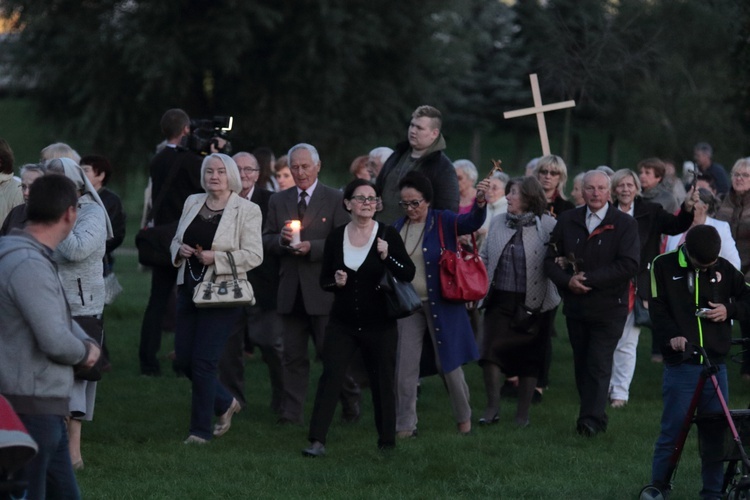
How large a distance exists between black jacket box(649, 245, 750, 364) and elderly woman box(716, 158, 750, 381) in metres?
4.71

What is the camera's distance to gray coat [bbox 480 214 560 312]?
Result: 10.6 meters

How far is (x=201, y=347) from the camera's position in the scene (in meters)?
9.49

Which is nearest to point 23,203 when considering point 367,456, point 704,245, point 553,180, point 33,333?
point 367,456

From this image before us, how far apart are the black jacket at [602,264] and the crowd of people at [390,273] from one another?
0.01 meters

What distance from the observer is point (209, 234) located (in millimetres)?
9531

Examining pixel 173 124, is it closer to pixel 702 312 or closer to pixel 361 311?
pixel 361 311

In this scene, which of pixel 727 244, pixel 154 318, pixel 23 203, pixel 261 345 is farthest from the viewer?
pixel 154 318

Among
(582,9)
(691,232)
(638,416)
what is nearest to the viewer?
(691,232)

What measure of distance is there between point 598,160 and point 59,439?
62809 mm

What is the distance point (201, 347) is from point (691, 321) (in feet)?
11.9

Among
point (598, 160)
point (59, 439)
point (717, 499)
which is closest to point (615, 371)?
point (717, 499)

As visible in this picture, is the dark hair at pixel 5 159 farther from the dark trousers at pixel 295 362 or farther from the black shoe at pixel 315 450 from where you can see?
the black shoe at pixel 315 450

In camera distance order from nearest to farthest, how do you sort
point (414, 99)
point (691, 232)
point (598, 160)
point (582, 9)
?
point (691, 232) < point (582, 9) < point (414, 99) < point (598, 160)

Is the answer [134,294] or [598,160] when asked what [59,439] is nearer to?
[134,294]
